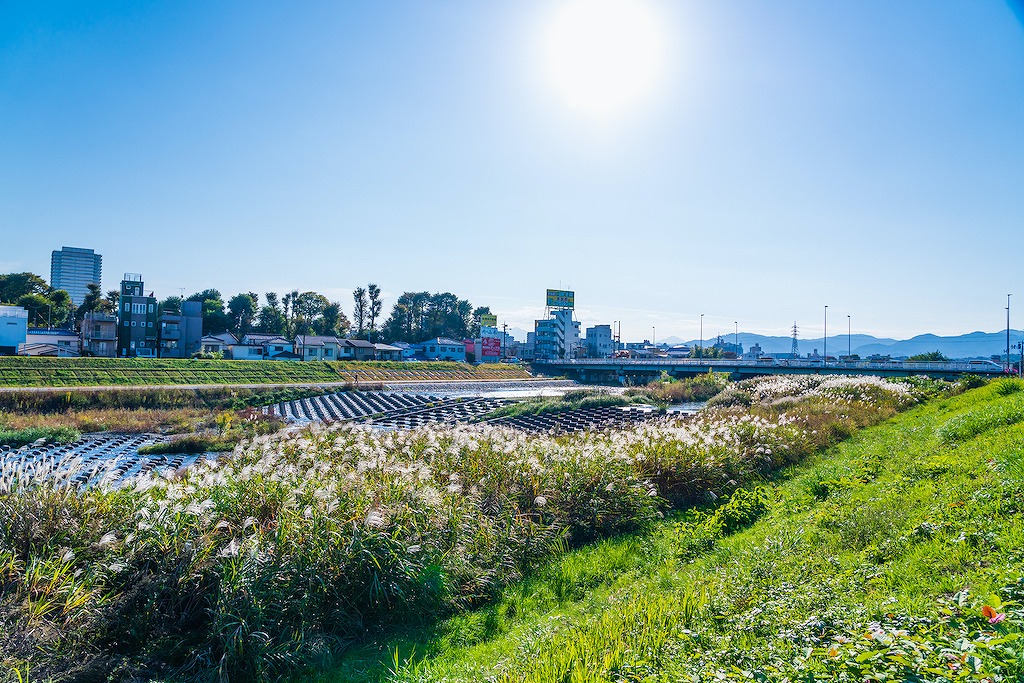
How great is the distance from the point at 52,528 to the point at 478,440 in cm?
629

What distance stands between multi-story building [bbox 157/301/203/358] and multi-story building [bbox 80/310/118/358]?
412 cm

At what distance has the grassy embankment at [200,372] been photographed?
36.9 m

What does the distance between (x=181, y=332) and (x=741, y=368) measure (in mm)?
59742

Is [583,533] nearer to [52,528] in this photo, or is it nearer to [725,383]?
[52,528]

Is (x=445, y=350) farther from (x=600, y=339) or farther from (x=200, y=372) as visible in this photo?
(x=600, y=339)

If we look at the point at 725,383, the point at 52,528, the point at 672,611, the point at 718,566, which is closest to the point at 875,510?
the point at 718,566

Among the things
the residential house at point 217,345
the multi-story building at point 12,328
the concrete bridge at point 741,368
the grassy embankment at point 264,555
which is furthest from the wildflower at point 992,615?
the multi-story building at point 12,328

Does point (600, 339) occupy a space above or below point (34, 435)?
above

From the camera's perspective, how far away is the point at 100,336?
190 ft

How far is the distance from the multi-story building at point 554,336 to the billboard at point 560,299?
0.95 metres

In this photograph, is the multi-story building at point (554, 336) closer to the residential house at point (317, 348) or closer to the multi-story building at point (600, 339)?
the multi-story building at point (600, 339)

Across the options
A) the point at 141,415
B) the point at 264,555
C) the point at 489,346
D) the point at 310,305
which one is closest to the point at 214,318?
the point at 310,305

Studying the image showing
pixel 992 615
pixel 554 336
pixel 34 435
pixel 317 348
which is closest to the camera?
pixel 992 615

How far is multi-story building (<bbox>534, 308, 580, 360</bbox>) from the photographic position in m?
A: 100
